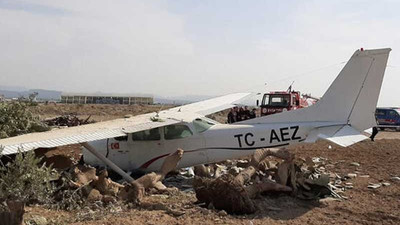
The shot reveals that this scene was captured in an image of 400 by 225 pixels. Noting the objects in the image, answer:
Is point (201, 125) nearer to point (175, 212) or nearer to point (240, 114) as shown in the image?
point (175, 212)

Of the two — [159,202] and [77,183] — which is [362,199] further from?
[77,183]

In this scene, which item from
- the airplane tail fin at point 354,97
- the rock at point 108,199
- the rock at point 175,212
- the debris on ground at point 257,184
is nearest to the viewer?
the rock at point 175,212

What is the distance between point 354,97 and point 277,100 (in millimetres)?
18274

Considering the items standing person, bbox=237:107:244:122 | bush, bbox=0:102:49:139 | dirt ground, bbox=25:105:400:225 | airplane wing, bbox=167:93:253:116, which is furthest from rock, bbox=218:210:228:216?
standing person, bbox=237:107:244:122

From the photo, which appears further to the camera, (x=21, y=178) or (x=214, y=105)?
(x=214, y=105)

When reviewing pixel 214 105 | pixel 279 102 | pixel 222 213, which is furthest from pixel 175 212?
pixel 279 102

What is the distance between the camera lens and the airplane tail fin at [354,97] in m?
10.4

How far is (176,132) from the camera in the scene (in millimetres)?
11312

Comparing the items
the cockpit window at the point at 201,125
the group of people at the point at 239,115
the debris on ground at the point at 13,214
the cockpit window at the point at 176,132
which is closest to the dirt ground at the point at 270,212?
the debris on ground at the point at 13,214

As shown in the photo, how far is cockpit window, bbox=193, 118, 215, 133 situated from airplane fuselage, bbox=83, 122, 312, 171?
4cm

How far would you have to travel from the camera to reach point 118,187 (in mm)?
9430

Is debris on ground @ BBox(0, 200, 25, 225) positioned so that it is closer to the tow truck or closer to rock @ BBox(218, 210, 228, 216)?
rock @ BBox(218, 210, 228, 216)

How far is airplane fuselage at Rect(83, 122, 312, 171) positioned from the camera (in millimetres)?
10977

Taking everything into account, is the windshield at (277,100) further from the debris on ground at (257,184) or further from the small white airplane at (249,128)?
the small white airplane at (249,128)
